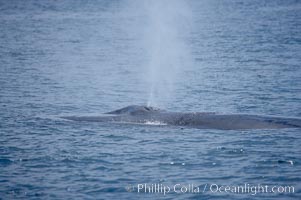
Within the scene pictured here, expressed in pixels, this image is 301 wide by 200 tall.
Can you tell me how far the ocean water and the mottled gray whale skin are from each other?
1.96ft

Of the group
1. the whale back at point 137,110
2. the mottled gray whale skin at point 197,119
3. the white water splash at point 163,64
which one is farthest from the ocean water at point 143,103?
the whale back at point 137,110

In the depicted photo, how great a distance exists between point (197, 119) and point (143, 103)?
932 centimetres

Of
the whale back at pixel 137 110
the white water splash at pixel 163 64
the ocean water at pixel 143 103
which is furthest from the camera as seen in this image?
the white water splash at pixel 163 64

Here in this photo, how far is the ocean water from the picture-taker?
1941 centimetres

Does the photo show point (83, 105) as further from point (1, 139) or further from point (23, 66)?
point (23, 66)

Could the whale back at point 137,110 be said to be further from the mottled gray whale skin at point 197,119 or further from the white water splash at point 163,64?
the white water splash at point 163,64

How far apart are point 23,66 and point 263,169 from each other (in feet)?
107

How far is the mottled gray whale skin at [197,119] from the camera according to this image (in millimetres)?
24953

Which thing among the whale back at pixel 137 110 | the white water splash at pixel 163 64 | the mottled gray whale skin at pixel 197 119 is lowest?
the mottled gray whale skin at pixel 197 119

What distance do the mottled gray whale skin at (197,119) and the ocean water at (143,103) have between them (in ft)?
1.96

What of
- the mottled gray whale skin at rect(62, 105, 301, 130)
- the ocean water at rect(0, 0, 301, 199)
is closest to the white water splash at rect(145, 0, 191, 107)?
the ocean water at rect(0, 0, 301, 199)

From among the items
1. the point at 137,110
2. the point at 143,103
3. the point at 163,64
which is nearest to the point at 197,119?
the point at 137,110

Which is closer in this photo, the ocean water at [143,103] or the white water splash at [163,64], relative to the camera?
the ocean water at [143,103]

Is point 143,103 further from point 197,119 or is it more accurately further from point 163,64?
point 163,64
